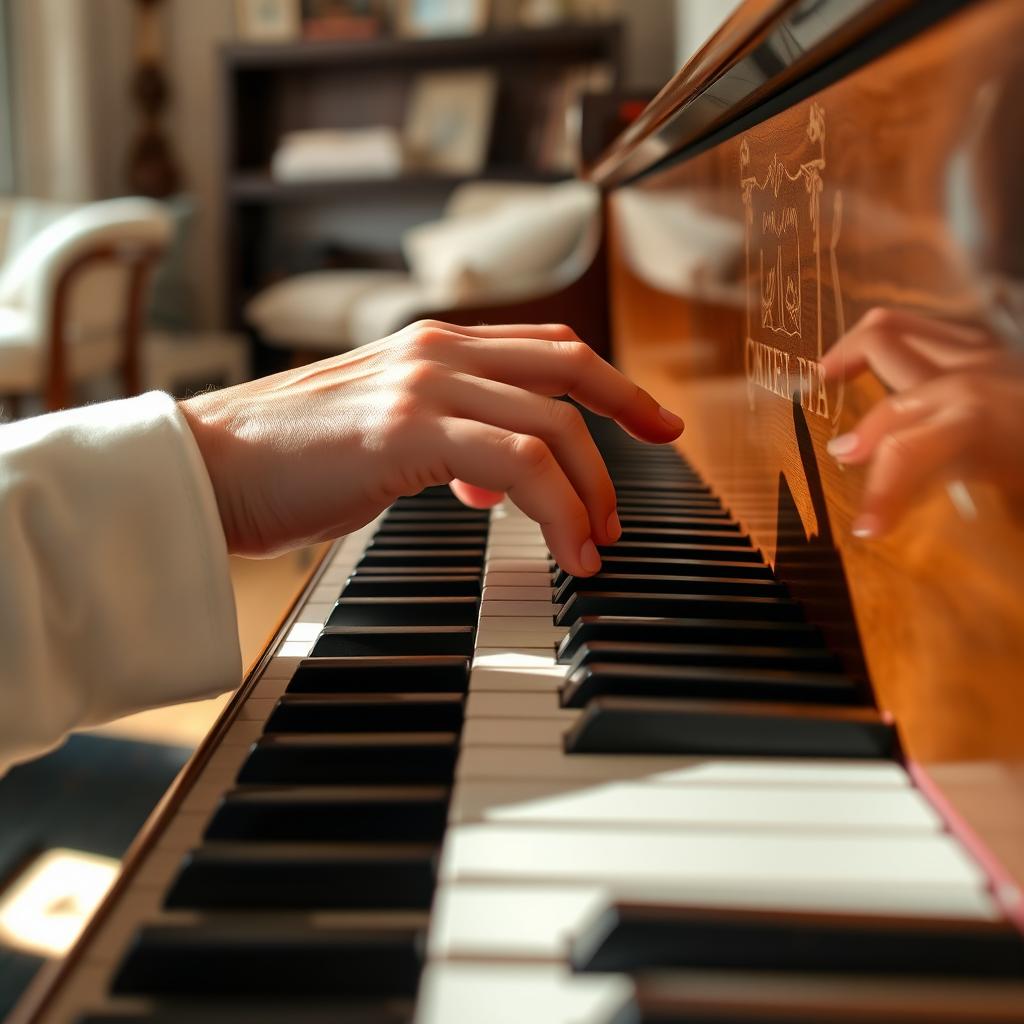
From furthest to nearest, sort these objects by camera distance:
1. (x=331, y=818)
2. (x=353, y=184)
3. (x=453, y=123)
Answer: (x=453, y=123)
(x=353, y=184)
(x=331, y=818)

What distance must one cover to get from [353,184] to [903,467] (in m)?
4.55

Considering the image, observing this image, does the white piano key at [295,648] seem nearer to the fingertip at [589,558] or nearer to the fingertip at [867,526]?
the fingertip at [589,558]

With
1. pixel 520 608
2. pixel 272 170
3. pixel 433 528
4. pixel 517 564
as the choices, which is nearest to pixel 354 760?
pixel 520 608

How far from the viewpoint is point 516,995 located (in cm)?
31

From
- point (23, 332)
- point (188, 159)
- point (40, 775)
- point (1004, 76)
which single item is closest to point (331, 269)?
point (188, 159)

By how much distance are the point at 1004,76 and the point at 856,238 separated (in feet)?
0.48

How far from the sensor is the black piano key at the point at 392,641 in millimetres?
610

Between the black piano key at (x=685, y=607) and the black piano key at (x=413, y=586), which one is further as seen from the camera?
the black piano key at (x=413, y=586)

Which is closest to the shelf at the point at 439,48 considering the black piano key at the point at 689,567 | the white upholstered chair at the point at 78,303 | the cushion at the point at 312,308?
the cushion at the point at 312,308

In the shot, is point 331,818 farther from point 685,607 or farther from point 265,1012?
point 685,607

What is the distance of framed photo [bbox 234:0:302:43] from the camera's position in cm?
502

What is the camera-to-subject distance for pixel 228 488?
0.63 m

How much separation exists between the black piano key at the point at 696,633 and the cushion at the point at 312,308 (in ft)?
12.7

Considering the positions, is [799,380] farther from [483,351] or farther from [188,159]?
[188,159]
